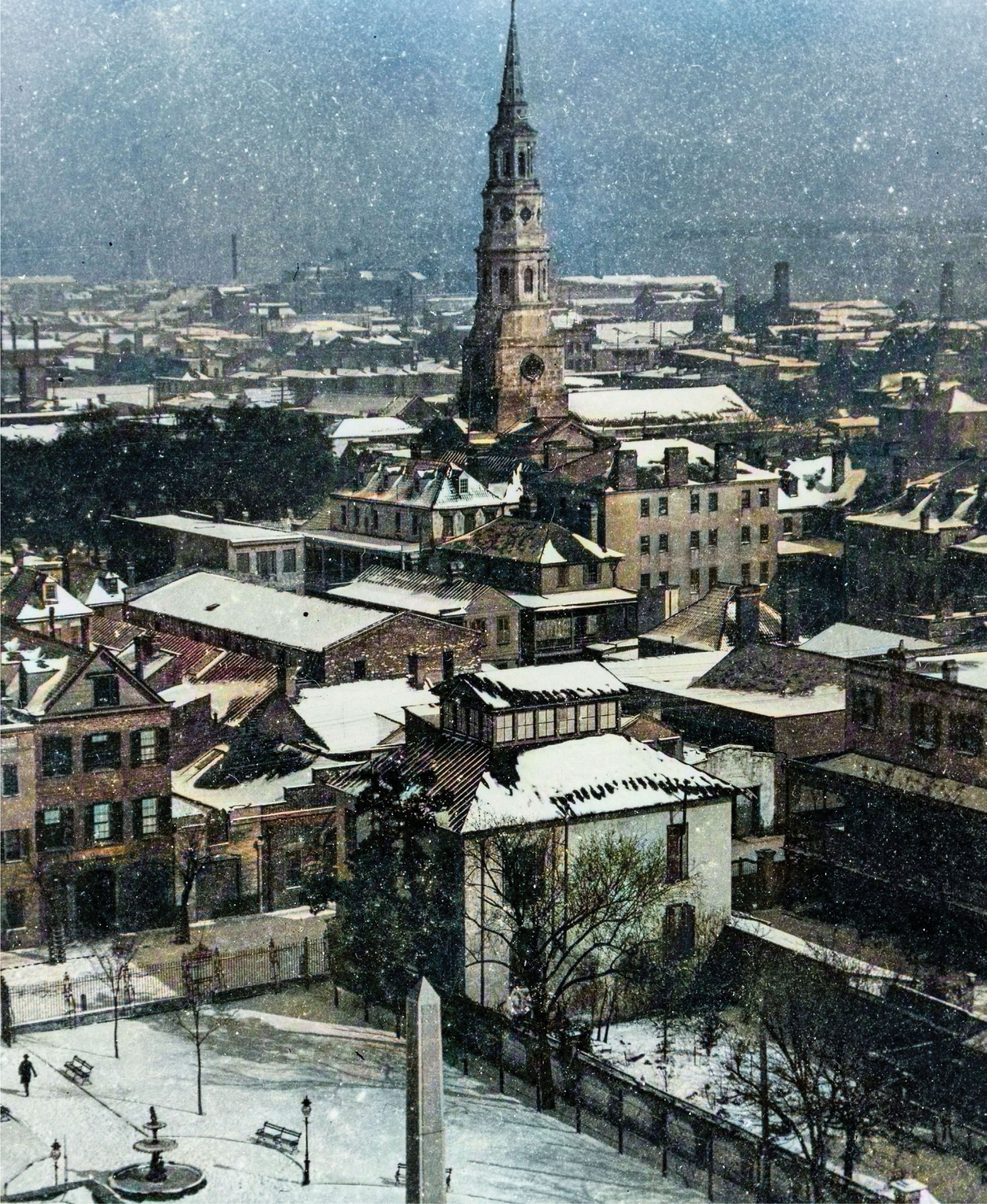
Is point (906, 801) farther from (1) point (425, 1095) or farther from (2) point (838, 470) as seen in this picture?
(2) point (838, 470)

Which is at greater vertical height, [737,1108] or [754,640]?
[754,640]

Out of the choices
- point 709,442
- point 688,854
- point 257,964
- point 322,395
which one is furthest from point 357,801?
point 322,395

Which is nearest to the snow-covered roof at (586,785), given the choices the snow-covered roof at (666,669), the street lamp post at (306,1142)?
the street lamp post at (306,1142)

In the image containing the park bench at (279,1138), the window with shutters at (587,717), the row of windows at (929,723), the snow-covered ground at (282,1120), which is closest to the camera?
the snow-covered ground at (282,1120)

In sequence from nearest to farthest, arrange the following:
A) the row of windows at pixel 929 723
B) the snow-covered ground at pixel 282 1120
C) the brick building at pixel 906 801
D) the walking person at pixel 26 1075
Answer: the snow-covered ground at pixel 282 1120
the walking person at pixel 26 1075
the brick building at pixel 906 801
the row of windows at pixel 929 723

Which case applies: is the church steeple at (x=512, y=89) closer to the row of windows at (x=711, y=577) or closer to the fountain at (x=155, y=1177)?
the row of windows at (x=711, y=577)

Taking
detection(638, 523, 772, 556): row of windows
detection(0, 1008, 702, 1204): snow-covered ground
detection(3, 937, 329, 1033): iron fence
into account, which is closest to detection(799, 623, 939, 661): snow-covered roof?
detection(3, 937, 329, 1033): iron fence

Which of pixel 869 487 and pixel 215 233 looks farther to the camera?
pixel 215 233

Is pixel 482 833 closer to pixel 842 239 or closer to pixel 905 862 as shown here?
pixel 905 862
